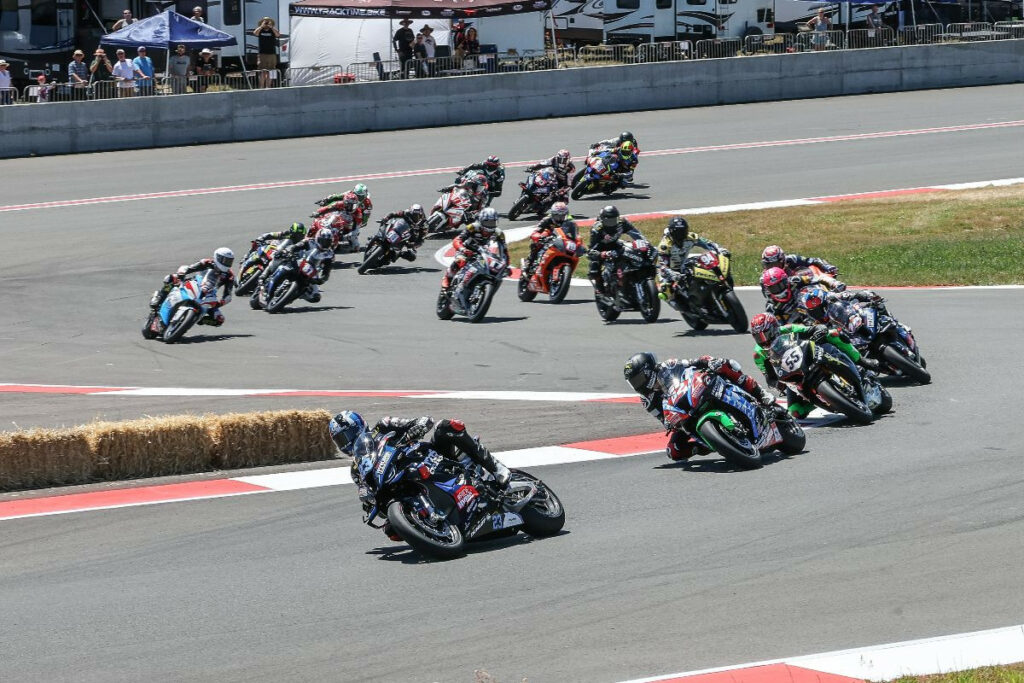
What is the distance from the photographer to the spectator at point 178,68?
37.9 m

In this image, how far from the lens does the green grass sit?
23703 millimetres

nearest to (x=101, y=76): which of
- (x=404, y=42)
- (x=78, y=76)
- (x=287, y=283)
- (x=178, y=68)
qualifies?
(x=78, y=76)

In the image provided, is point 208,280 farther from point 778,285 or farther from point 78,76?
point 78,76

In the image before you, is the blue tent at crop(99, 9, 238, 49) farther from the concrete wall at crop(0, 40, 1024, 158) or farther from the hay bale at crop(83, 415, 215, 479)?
the hay bale at crop(83, 415, 215, 479)

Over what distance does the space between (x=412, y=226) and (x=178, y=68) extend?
49.1 feet

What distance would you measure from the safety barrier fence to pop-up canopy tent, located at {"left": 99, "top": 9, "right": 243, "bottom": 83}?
0.95 m

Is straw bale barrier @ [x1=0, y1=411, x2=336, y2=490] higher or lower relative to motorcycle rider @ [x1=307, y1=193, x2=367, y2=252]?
lower

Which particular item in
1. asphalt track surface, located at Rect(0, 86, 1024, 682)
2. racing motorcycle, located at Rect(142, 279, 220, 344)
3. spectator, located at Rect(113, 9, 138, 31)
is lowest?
asphalt track surface, located at Rect(0, 86, 1024, 682)

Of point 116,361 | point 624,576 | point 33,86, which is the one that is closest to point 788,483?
point 624,576

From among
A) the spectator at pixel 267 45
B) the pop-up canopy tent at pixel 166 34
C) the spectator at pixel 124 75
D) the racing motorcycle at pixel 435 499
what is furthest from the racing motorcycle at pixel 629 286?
the spectator at pixel 267 45

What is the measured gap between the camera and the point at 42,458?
1341 cm

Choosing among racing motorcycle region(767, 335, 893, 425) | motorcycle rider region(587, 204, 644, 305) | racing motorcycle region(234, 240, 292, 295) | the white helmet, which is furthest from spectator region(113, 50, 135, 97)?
racing motorcycle region(767, 335, 893, 425)

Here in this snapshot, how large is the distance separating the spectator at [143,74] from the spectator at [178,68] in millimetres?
509

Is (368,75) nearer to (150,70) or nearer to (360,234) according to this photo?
(150,70)
